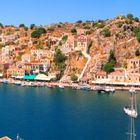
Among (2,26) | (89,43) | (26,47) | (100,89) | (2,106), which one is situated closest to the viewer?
(2,106)

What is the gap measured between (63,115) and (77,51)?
35.5 meters

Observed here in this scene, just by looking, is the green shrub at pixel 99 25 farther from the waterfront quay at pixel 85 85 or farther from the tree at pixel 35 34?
the waterfront quay at pixel 85 85

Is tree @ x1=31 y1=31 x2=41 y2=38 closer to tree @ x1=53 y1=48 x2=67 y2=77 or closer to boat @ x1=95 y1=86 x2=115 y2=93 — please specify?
tree @ x1=53 y1=48 x2=67 y2=77

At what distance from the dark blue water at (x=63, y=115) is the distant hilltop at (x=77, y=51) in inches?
435

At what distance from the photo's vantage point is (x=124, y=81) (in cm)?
7662

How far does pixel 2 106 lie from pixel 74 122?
13118 millimetres

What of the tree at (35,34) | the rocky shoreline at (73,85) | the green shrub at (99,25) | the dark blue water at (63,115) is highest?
the green shrub at (99,25)

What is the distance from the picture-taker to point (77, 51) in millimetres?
86188

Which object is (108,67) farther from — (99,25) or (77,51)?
(99,25)

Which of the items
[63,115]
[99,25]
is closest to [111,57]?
[99,25]

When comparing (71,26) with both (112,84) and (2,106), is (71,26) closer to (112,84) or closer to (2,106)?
(112,84)

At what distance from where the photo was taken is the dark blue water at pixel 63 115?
141 feet

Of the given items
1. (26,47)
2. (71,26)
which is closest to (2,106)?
(26,47)

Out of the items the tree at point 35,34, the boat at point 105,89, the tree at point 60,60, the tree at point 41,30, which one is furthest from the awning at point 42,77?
the tree at point 41,30
